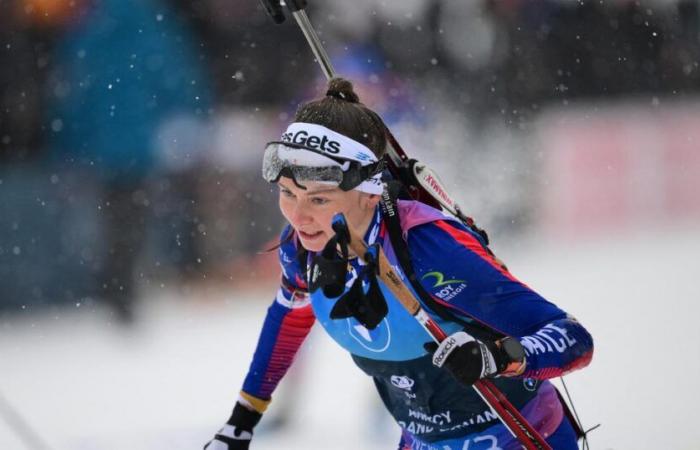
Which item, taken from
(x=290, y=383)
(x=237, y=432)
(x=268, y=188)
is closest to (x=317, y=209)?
(x=237, y=432)

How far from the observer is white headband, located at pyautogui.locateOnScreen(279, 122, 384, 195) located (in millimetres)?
2512

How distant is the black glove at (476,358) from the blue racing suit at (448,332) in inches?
1.5

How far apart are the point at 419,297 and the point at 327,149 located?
0.44 m

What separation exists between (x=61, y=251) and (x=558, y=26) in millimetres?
4374

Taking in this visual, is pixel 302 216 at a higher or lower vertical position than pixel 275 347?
higher

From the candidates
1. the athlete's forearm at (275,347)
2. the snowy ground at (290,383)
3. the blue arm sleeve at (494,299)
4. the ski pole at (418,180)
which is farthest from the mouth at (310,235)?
the snowy ground at (290,383)

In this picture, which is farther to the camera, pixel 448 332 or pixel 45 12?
pixel 45 12

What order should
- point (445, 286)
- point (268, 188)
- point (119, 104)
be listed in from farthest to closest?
point (268, 188), point (119, 104), point (445, 286)

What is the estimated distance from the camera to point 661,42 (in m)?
8.61

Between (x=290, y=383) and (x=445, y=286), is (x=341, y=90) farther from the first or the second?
(x=290, y=383)

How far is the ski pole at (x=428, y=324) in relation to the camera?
2.19m

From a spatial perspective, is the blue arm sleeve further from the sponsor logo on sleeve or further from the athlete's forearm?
the athlete's forearm

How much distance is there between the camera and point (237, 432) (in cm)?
298

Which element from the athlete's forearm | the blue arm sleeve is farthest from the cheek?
the athlete's forearm
